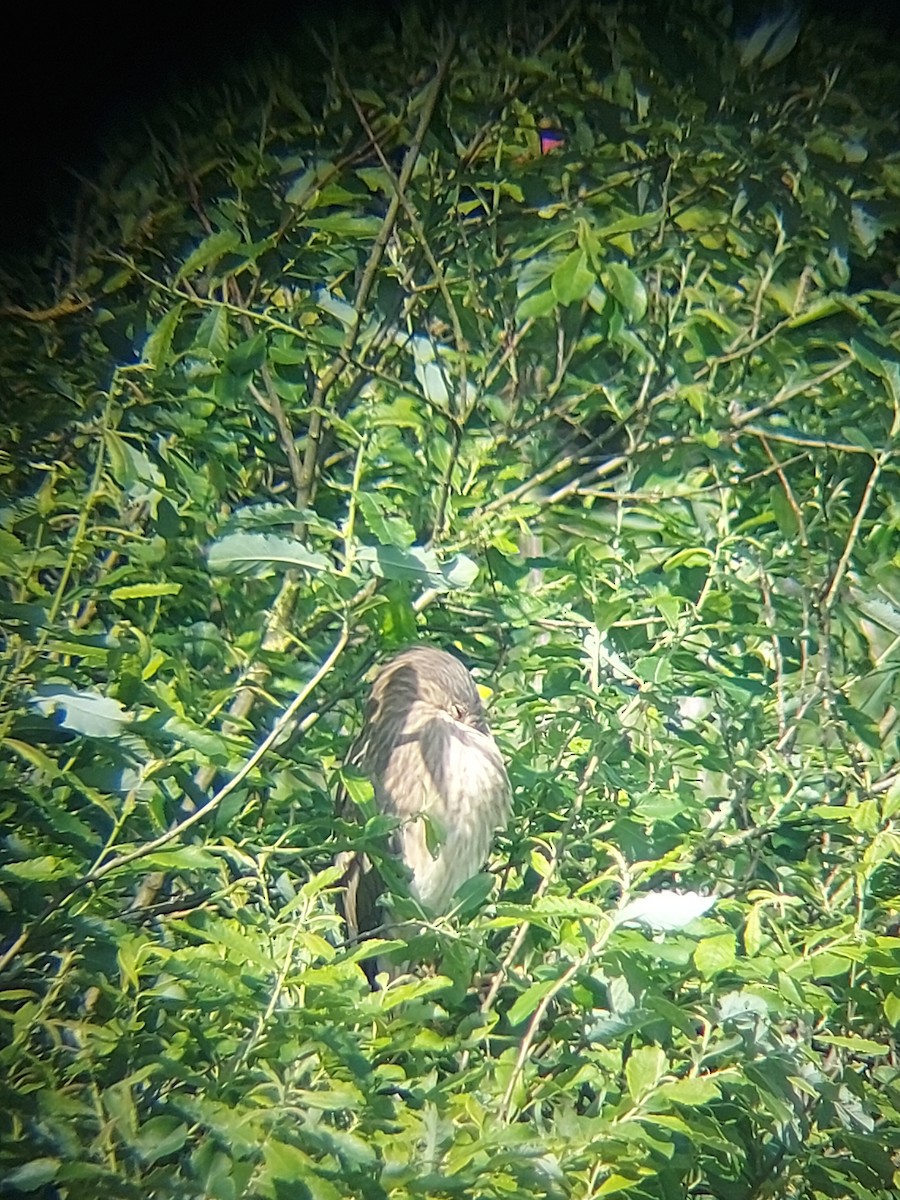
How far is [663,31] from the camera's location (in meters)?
1.14

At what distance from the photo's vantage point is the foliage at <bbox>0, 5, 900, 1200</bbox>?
885mm

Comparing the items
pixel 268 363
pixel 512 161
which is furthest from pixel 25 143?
pixel 512 161

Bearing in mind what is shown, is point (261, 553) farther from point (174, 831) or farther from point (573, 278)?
point (573, 278)

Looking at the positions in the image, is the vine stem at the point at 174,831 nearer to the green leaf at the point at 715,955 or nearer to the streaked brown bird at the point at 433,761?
the streaked brown bird at the point at 433,761

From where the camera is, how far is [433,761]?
4.10ft

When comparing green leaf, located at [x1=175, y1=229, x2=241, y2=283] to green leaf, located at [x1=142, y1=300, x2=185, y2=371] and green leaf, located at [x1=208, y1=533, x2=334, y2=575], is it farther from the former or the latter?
green leaf, located at [x1=208, y1=533, x2=334, y2=575]

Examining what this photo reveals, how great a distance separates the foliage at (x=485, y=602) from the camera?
0.89 m

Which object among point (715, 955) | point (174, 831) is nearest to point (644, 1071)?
point (715, 955)

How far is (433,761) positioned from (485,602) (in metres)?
0.21

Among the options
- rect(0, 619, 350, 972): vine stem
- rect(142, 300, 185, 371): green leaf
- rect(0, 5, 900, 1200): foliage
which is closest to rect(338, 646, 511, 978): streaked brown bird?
rect(0, 5, 900, 1200): foliage

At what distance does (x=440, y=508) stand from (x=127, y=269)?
0.39 meters

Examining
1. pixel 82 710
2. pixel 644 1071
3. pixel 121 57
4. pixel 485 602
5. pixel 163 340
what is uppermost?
pixel 121 57

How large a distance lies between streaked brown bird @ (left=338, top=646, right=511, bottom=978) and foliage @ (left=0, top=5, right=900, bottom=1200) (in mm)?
34

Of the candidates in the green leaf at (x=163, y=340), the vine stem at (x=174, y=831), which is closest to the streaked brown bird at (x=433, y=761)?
the vine stem at (x=174, y=831)
